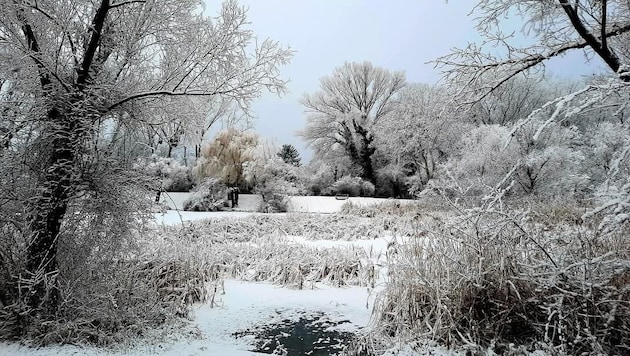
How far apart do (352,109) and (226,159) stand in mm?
10723

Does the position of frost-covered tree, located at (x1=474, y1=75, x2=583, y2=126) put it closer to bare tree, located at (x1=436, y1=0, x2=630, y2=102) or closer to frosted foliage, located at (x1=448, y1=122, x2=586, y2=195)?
frosted foliage, located at (x1=448, y1=122, x2=586, y2=195)

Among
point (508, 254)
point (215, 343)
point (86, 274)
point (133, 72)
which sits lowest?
point (215, 343)

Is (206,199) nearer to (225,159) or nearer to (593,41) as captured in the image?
(225,159)

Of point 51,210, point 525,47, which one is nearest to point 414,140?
point 525,47

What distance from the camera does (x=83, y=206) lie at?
364 cm

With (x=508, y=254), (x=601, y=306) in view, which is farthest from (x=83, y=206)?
(x=601, y=306)

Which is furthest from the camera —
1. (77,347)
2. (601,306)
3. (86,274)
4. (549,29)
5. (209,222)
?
(209,222)

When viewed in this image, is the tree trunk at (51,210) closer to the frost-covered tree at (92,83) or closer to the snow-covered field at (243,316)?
the frost-covered tree at (92,83)

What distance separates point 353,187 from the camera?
24.0m

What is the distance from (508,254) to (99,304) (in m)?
3.69

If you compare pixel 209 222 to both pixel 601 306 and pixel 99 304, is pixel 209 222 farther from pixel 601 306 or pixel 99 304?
pixel 601 306

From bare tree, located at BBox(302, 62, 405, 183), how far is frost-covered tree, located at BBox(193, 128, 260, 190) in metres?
8.09

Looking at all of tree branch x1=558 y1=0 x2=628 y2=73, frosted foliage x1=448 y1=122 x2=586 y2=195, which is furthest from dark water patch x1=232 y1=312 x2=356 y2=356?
frosted foliage x1=448 y1=122 x2=586 y2=195

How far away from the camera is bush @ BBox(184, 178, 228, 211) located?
17.8 m
